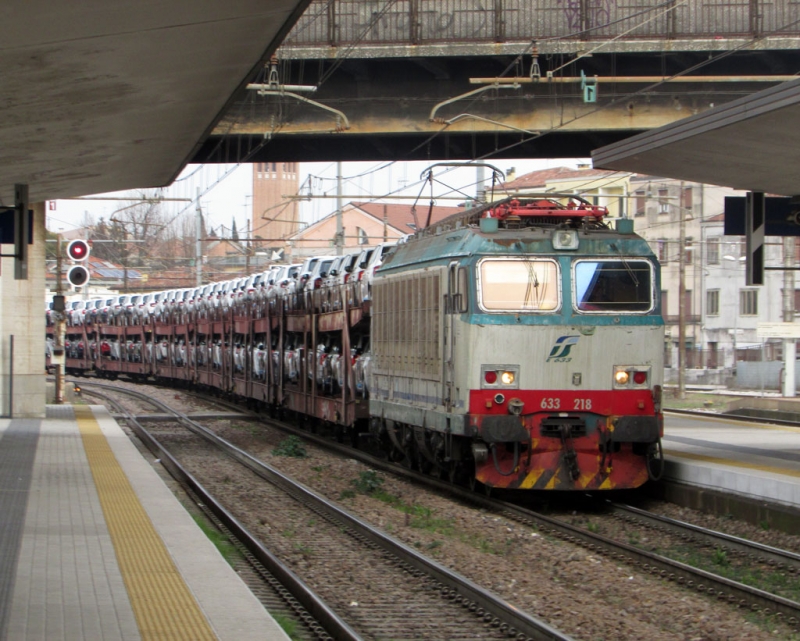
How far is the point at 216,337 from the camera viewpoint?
35.6 metres

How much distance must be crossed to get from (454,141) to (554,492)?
29.9 feet

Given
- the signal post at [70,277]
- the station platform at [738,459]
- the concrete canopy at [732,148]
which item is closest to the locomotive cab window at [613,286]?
the concrete canopy at [732,148]

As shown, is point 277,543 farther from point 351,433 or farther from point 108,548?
point 351,433

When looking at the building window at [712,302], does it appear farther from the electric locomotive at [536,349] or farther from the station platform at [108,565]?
the station platform at [108,565]

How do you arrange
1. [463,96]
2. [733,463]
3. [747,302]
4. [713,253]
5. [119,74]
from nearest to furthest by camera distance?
[119,74], [733,463], [463,96], [747,302], [713,253]

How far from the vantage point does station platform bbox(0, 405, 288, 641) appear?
22.9 ft

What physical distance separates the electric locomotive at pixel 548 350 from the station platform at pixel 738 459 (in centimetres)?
70

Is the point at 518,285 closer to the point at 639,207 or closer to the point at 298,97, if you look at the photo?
the point at 298,97

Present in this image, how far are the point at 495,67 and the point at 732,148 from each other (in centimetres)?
929

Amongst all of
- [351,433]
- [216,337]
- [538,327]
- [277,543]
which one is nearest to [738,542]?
[538,327]

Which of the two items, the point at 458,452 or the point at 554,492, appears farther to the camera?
the point at 554,492

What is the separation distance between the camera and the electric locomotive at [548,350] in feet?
41.5

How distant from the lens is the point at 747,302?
6034cm

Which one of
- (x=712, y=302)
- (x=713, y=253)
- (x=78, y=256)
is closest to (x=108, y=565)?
(x=78, y=256)
